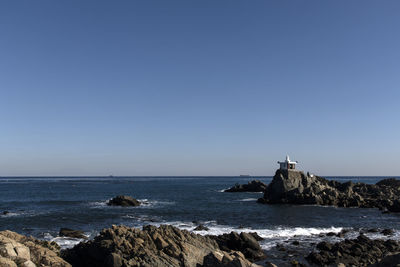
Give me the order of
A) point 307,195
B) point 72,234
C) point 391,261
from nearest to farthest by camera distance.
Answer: point 391,261, point 72,234, point 307,195

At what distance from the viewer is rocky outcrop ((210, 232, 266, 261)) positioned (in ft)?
101

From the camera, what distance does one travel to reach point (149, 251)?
2345 centimetres

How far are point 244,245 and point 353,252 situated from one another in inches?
441

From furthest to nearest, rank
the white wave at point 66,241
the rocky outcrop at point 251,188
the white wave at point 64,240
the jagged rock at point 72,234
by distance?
the rocky outcrop at point 251,188, the jagged rock at point 72,234, the white wave at point 66,241, the white wave at point 64,240

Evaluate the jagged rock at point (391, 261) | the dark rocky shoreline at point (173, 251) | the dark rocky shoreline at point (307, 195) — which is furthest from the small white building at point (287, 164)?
the jagged rock at point (391, 261)

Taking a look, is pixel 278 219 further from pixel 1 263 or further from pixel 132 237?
pixel 1 263

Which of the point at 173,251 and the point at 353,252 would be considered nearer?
the point at 173,251

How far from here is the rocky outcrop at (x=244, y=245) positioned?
3079cm

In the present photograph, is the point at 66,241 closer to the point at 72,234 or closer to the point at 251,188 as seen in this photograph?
the point at 72,234

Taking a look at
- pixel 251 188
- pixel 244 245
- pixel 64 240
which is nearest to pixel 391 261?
pixel 244 245

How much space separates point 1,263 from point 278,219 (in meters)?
46.2

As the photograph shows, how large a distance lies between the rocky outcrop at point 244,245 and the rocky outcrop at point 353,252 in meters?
4.96

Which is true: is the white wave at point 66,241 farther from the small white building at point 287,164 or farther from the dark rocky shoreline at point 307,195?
the small white building at point 287,164

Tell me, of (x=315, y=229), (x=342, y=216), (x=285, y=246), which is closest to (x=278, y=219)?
(x=315, y=229)
